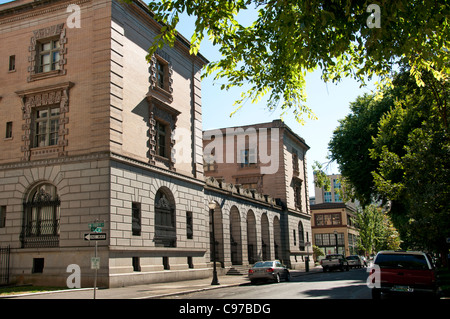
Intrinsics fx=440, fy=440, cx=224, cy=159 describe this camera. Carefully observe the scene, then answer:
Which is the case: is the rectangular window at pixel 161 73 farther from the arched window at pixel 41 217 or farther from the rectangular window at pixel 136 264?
the rectangular window at pixel 136 264

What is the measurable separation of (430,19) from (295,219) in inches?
1877

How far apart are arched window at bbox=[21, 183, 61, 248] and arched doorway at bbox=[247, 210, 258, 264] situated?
77.1 feet

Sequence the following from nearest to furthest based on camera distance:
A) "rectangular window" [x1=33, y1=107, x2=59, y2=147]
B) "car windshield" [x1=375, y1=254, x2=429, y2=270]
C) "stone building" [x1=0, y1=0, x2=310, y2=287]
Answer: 1. "car windshield" [x1=375, y1=254, x2=429, y2=270]
2. "stone building" [x1=0, y1=0, x2=310, y2=287]
3. "rectangular window" [x1=33, y1=107, x2=59, y2=147]

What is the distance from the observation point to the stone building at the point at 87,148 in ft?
74.8

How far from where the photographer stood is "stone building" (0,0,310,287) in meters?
22.8

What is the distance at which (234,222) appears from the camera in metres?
41.2

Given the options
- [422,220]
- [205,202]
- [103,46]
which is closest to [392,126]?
[422,220]

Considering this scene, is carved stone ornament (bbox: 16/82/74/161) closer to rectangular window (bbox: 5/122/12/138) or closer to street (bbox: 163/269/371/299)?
rectangular window (bbox: 5/122/12/138)

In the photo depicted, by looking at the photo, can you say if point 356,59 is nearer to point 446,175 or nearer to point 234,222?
point 446,175

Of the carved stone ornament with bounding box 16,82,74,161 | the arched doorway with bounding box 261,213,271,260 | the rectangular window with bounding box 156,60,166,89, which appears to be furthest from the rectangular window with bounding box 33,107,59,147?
the arched doorway with bounding box 261,213,271,260

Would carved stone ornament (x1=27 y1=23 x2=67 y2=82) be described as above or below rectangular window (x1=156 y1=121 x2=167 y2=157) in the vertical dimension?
above

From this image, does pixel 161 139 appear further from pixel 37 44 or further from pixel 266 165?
pixel 266 165

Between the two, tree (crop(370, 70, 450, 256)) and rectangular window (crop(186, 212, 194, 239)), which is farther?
rectangular window (crop(186, 212, 194, 239))

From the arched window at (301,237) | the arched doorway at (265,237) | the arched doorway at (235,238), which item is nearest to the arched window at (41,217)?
the arched doorway at (235,238)
